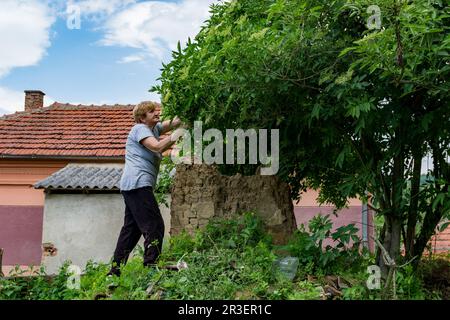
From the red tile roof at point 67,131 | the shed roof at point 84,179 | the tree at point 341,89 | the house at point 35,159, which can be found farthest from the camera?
the red tile roof at point 67,131

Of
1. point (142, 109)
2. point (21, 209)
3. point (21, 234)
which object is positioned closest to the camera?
point (142, 109)

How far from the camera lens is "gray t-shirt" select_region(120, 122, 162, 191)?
5812 mm

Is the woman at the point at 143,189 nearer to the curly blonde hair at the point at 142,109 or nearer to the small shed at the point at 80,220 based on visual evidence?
the curly blonde hair at the point at 142,109

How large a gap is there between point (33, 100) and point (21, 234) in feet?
18.1

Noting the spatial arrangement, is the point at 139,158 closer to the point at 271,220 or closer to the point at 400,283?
the point at 271,220

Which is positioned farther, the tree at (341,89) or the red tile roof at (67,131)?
the red tile roof at (67,131)

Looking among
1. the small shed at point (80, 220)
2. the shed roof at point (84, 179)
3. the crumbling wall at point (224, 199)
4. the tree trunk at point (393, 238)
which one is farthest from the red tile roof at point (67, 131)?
the tree trunk at point (393, 238)

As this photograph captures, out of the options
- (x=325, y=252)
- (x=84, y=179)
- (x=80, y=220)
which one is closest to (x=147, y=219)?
(x=325, y=252)

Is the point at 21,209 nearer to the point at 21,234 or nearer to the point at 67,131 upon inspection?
the point at 21,234

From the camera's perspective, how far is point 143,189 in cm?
580

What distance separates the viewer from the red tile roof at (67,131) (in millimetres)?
13047

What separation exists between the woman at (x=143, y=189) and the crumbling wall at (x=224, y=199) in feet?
2.29

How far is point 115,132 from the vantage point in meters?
13.8

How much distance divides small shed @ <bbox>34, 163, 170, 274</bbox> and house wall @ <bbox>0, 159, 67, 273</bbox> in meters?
1.85
